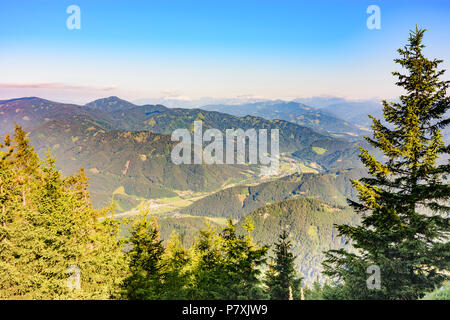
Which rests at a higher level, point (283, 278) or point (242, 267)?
point (242, 267)

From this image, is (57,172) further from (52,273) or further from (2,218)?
(52,273)

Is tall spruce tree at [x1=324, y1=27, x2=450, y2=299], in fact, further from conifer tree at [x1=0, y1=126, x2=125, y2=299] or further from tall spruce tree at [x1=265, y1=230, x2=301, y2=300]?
conifer tree at [x1=0, y1=126, x2=125, y2=299]

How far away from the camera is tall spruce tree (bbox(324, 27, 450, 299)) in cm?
1184

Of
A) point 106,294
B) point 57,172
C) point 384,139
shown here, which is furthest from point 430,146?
point 57,172

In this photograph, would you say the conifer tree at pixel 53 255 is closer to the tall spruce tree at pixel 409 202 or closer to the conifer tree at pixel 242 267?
the conifer tree at pixel 242 267

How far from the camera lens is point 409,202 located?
41.2 ft

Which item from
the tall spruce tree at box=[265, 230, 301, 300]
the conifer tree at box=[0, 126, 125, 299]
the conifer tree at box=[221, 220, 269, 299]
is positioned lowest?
the tall spruce tree at box=[265, 230, 301, 300]

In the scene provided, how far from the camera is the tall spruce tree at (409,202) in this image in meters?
11.8

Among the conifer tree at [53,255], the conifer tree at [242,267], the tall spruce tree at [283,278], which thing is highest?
the conifer tree at [53,255]

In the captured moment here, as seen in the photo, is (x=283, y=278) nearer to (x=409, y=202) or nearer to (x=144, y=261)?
(x=144, y=261)

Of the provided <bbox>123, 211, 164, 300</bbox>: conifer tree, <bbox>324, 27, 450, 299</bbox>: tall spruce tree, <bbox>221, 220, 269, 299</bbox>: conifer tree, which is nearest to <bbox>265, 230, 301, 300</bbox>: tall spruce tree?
<bbox>221, 220, 269, 299</bbox>: conifer tree

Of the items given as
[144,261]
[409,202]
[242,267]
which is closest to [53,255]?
[144,261]

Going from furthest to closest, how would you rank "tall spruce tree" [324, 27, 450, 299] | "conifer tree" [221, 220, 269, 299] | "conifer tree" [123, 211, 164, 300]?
"conifer tree" [221, 220, 269, 299]
"conifer tree" [123, 211, 164, 300]
"tall spruce tree" [324, 27, 450, 299]

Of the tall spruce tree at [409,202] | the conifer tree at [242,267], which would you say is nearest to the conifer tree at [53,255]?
the conifer tree at [242,267]
